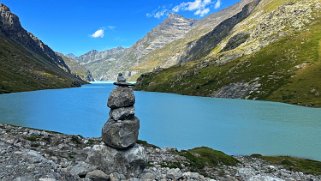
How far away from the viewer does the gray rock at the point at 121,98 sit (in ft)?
102

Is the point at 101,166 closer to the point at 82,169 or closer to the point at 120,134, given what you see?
the point at 82,169

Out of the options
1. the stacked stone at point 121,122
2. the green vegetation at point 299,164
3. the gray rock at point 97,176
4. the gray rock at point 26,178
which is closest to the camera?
the gray rock at point 26,178

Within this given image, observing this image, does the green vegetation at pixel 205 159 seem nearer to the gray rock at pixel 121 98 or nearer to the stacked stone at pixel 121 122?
the stacked stone at pixel 121 122

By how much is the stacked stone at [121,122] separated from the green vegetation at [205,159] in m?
12.6

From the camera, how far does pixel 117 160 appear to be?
29.5 m

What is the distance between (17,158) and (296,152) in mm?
50463

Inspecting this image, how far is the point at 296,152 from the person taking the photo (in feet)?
210

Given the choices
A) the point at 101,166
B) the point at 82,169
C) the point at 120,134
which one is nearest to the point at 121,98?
the point at 120,134

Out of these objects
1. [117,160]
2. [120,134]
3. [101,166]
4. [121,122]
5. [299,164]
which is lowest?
[299,164]

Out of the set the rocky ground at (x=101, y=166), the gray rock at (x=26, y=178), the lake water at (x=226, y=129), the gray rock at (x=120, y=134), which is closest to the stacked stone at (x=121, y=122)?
the gray rock at (x=120, y=134)

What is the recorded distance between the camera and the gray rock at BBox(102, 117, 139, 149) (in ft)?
97.7

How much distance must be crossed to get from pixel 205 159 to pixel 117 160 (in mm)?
18084

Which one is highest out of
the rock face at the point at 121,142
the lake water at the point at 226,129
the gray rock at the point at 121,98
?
the gray rock at the point at 121,98

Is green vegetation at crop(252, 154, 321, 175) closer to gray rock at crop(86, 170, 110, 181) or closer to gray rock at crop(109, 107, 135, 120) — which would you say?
gray rock at crop(109, 107, 135, 120)
